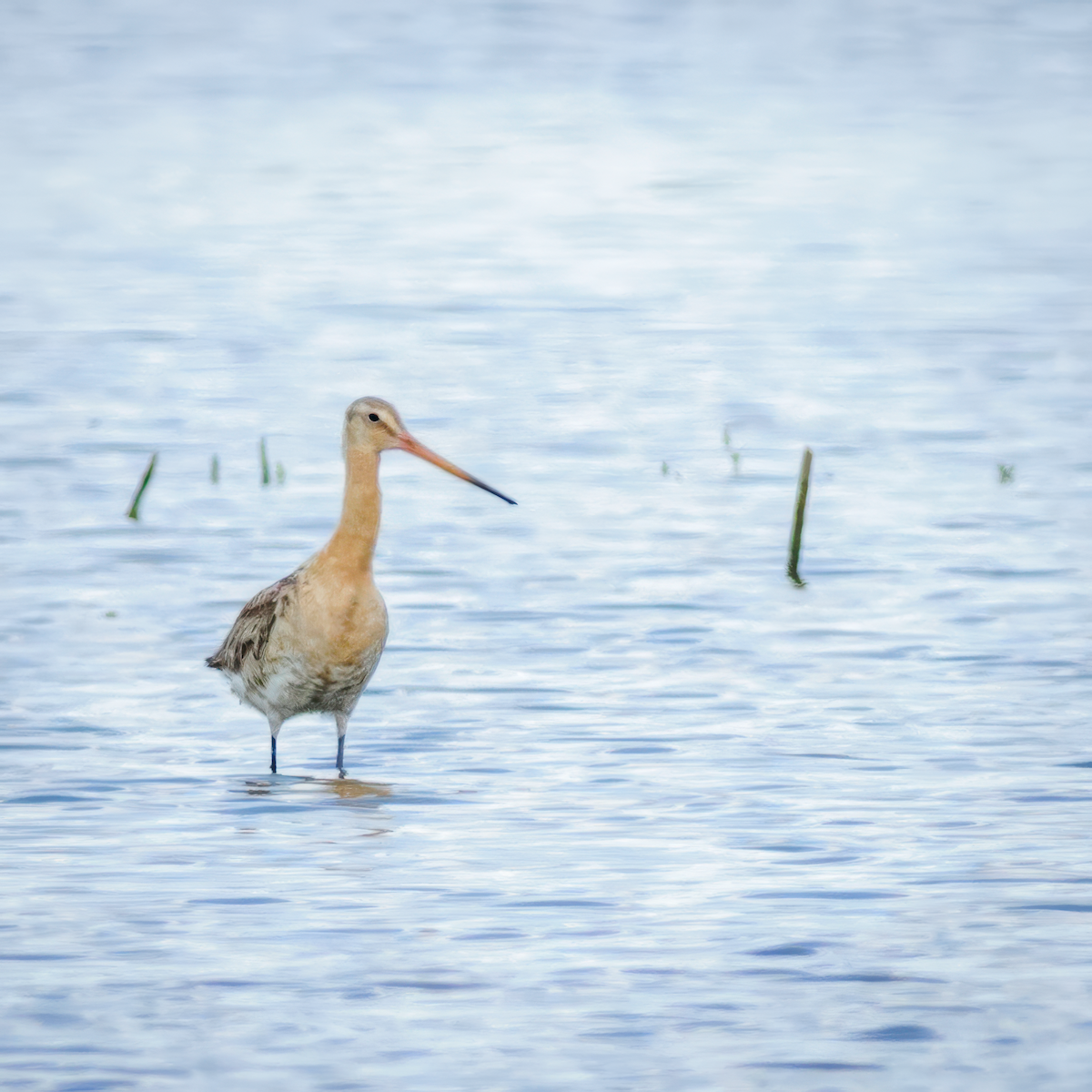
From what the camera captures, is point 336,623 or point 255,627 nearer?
point 336,623

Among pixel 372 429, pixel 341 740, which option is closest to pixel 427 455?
pixel 372 429

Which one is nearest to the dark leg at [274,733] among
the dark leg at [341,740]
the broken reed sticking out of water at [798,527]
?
the dark leg at [341,740]

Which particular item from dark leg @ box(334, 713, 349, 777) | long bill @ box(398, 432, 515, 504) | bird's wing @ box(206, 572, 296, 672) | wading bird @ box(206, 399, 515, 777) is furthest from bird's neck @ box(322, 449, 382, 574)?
dark leg @ box(334, 713, 349, 777)

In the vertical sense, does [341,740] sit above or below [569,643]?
above

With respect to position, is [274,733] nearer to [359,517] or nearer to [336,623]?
[336,623]

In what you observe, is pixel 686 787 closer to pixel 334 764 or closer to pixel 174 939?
pixel 334 764

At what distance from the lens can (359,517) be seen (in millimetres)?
10312

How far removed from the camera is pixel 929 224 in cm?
3058

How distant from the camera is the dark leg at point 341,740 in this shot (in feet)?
33.5

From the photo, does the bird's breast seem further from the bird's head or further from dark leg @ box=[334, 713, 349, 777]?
the bird's head

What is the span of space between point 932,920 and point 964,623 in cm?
486

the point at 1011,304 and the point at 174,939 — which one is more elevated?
the point at 174,939

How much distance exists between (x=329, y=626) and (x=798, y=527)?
416 cm

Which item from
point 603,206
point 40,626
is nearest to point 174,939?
point 40,626
